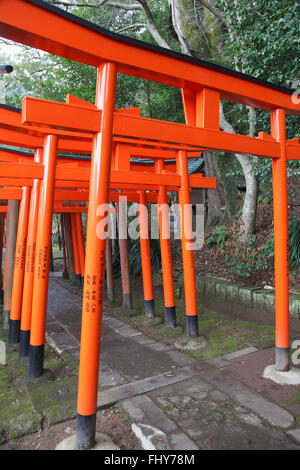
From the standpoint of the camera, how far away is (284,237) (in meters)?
3.77

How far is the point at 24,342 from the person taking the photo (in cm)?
468

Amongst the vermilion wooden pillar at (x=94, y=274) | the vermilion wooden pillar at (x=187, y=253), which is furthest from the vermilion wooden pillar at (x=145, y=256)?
the vermilion wooden pillar at (x=94, y=274)

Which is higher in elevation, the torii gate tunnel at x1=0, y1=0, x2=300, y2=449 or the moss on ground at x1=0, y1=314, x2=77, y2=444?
the torii gate tunnel at x1=0, y1=0, x2=300, y2=449

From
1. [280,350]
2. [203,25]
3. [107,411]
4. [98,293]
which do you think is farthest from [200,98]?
[203,25]

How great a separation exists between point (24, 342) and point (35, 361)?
30.3 inches

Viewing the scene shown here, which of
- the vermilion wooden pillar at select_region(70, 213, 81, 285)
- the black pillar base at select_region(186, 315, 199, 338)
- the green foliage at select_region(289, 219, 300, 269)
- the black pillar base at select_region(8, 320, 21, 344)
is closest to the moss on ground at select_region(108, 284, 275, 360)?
the black pillar base at select_region(186, 315, 199, 338)

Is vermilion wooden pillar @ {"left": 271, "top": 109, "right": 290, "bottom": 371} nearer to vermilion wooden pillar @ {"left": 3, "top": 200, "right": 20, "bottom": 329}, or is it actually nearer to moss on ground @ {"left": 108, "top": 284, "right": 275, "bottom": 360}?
moss on ground @ {"left": 108, "top": 284, "right": 275, "bottom": 360}

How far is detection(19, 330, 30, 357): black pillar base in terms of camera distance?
4.61 m

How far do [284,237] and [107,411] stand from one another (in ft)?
8.80

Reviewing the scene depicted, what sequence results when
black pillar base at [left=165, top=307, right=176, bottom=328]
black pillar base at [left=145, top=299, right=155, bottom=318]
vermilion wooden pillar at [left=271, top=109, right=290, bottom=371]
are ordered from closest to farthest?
vermilion wooden pillar at [left=271, top=109, right=290, bottom=371] < black pillar base at [left=165, top=307, right=176, bottom=328] < black pillar base at [left=145, top=299, right=155, bottom=318]

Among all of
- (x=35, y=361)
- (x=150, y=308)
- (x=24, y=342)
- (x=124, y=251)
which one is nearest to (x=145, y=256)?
(x=124, y=251)

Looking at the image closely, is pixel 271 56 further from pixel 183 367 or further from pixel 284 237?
pixel 183 367

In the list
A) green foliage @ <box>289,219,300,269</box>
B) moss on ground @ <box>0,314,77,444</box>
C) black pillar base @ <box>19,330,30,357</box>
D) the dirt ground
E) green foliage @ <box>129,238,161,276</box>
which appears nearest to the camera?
the dirt ground

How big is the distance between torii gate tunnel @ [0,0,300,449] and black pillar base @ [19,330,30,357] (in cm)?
236
